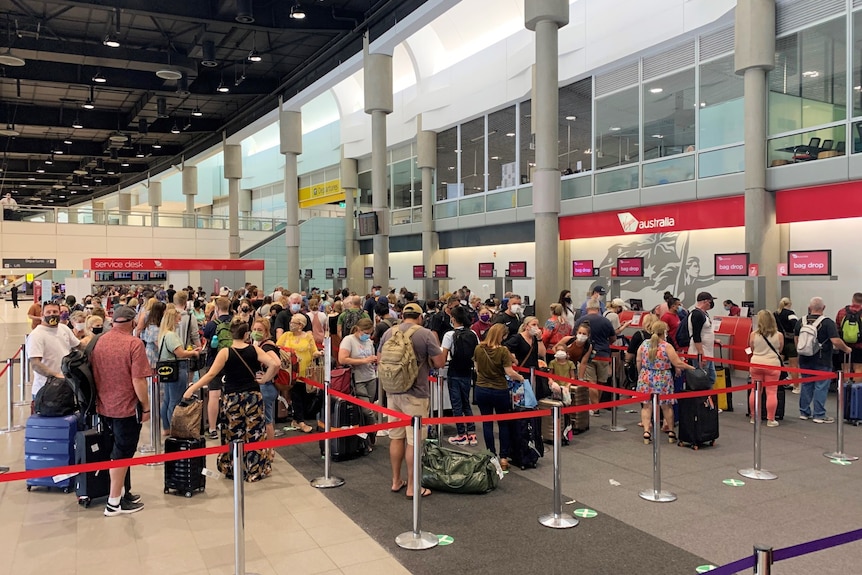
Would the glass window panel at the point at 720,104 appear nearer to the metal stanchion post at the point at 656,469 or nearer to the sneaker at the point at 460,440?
the sneaker at the point at 460,440

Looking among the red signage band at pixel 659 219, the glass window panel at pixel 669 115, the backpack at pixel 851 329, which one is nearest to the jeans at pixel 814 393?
the backpack at pixel 851 329

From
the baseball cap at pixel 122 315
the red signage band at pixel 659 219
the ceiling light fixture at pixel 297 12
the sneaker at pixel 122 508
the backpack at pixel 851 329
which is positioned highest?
the ceiling light fixture at pixel 297 12

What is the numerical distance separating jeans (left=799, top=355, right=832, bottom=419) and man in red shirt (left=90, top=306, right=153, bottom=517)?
8.87 metres

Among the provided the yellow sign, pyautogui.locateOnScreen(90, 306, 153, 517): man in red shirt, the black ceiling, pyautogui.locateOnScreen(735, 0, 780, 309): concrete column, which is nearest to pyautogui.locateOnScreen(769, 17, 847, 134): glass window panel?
pyautogui.locateOnScreen(735, 0, 780, 309): concrete column

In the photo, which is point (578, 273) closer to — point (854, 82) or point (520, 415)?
point (854, 82)

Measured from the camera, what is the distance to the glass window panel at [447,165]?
88.3 feet

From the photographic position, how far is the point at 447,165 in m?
27.5

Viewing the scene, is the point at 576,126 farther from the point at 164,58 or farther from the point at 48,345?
the point at 48,345

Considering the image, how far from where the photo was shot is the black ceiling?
755 inches

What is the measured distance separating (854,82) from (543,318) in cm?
844

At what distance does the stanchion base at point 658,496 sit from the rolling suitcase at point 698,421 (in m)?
1.80

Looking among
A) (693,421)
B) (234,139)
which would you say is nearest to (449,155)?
(234,139)

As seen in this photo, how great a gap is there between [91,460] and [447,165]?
76.1ft

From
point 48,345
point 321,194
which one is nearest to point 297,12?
point 48,345
